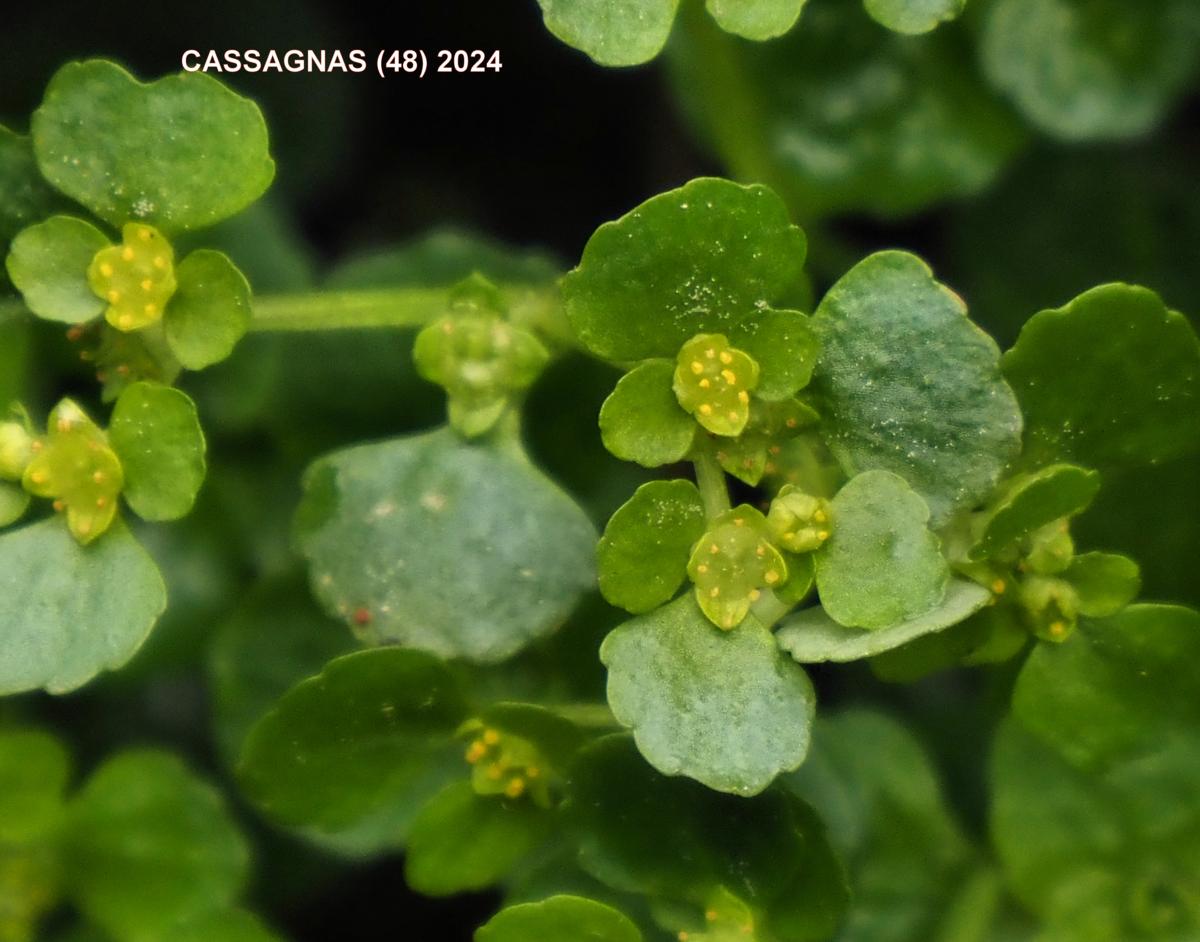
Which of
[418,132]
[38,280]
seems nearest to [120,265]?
[38,280]

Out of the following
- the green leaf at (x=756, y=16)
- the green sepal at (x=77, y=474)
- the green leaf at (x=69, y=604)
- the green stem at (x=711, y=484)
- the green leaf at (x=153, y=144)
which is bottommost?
the green leaf at (x=69, y=604)

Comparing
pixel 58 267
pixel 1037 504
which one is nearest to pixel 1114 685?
pixel 1037 504

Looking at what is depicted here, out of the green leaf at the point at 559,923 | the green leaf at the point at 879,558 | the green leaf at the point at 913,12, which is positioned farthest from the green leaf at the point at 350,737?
the green leaf at the point at 913,12

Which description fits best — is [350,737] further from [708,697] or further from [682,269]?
[682,269]

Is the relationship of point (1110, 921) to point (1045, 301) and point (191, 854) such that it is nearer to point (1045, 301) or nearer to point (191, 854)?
point (1045, 301)

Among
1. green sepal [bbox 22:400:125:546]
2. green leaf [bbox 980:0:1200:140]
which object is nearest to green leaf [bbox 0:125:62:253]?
green sepal [bbox 22:400:125:546]

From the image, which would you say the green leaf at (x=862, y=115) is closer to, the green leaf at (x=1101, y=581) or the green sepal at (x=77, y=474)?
the green leaf at (x=1101, y=581)
